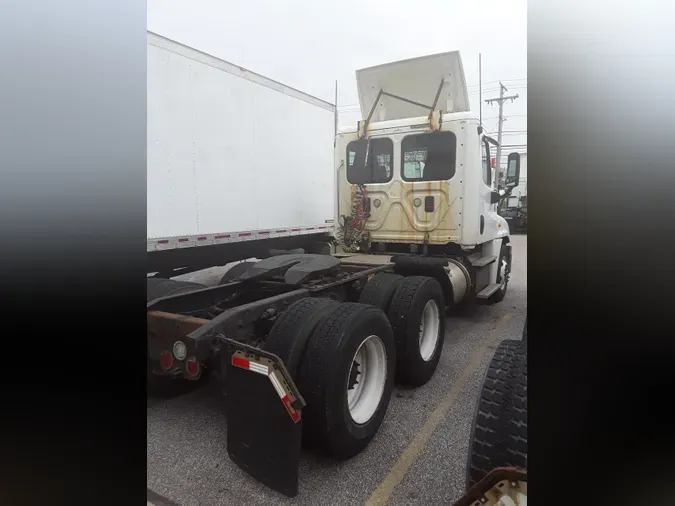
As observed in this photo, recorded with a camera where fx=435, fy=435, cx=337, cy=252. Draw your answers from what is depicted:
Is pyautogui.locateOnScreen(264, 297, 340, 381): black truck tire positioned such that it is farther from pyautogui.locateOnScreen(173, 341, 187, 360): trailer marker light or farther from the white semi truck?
pyautogui.locateOnScreen(173, 341, 187, 360): trailer marker light

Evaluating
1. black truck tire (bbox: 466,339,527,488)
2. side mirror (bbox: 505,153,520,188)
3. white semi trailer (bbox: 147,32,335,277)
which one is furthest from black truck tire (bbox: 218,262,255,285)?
side mirror (bbox: 505,153,520,188)

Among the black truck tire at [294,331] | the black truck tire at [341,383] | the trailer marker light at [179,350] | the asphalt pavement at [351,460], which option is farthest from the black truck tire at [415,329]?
the trailer marker light at [179,350]

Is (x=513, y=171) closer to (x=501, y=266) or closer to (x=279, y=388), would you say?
(x=501, y=266)

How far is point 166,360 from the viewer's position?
2.55 m

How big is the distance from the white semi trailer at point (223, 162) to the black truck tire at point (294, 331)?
7.54ft

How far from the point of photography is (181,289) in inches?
139

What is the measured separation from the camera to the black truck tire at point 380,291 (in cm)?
369

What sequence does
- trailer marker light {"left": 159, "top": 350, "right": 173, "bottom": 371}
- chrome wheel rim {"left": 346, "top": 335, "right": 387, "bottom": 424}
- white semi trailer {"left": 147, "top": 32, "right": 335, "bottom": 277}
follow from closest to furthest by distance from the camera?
trailer marker light {"left": 159, "top": 350, "right": 173, "bottom": 371}, chrome wheel rim {"left": 346, "top": 335, "right": 387, "bottom": 424}, white semi trailer {"left": 147, "top": 32, "right": 335, "bottom": 277}

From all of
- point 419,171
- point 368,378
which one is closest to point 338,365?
point 368,378

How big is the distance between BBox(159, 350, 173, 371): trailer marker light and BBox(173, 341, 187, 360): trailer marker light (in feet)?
0.17

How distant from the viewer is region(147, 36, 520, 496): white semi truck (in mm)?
2375
